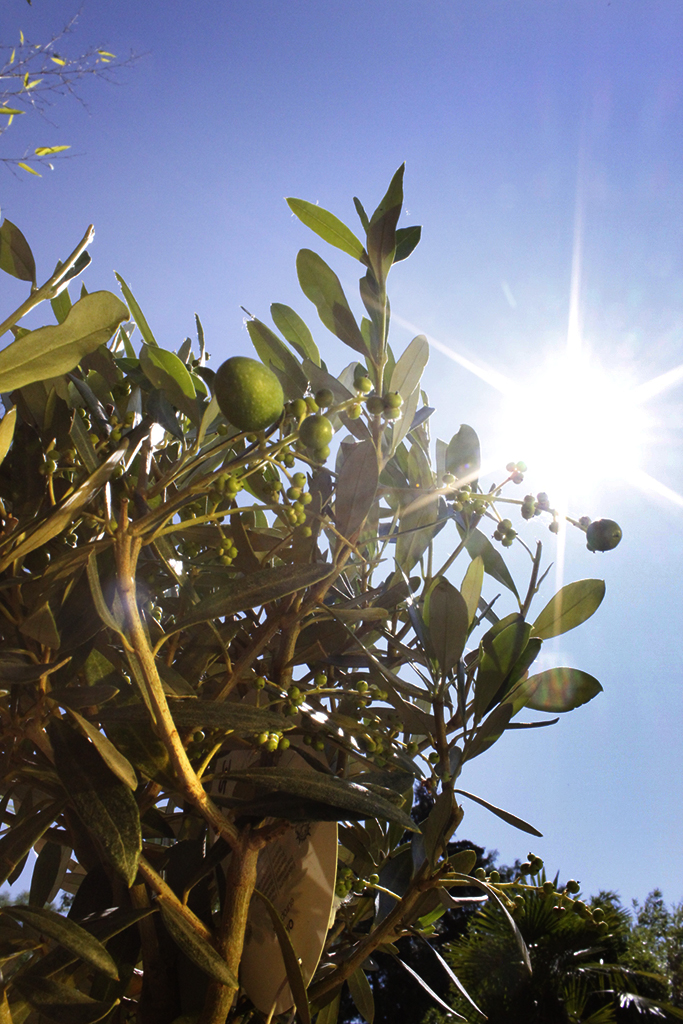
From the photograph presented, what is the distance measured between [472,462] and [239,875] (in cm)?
60

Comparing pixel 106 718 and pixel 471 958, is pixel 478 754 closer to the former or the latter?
pixel 106 718

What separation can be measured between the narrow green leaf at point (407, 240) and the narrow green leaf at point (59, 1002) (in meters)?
0.75

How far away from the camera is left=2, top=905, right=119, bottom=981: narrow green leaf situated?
0.46m

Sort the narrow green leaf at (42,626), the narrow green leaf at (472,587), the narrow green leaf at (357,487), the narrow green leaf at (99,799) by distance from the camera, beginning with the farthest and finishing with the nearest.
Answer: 1. the narrow green leaf at (472,587)
2. the narrow green leaf at (357,487)
3. the narrow green leaf at (42,626)
4. the narrow green leaf at (99,799)

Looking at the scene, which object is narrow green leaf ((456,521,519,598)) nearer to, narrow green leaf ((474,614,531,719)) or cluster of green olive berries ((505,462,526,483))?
cluster of green olive berries ((505,462,526,483))

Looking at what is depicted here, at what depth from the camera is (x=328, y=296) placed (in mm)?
684

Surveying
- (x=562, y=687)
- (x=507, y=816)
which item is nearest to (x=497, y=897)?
(x=507, y=816)

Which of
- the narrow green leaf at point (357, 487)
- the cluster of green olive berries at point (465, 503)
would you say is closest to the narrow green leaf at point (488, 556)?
the cluster of green olive berries at point (465, 503)

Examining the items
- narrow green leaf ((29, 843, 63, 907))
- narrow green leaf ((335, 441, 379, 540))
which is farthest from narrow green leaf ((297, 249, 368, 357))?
narrow green leaf ((29, 843, 63, 907))

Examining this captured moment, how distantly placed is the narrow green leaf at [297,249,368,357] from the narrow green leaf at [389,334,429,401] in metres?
0.08

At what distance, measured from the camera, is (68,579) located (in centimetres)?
63

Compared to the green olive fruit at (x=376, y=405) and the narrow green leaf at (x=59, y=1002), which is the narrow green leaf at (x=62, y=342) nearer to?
the green olive fruit at (x=376, y=405)

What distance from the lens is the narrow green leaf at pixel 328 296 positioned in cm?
67

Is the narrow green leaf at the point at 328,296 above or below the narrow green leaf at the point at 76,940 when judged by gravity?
above
